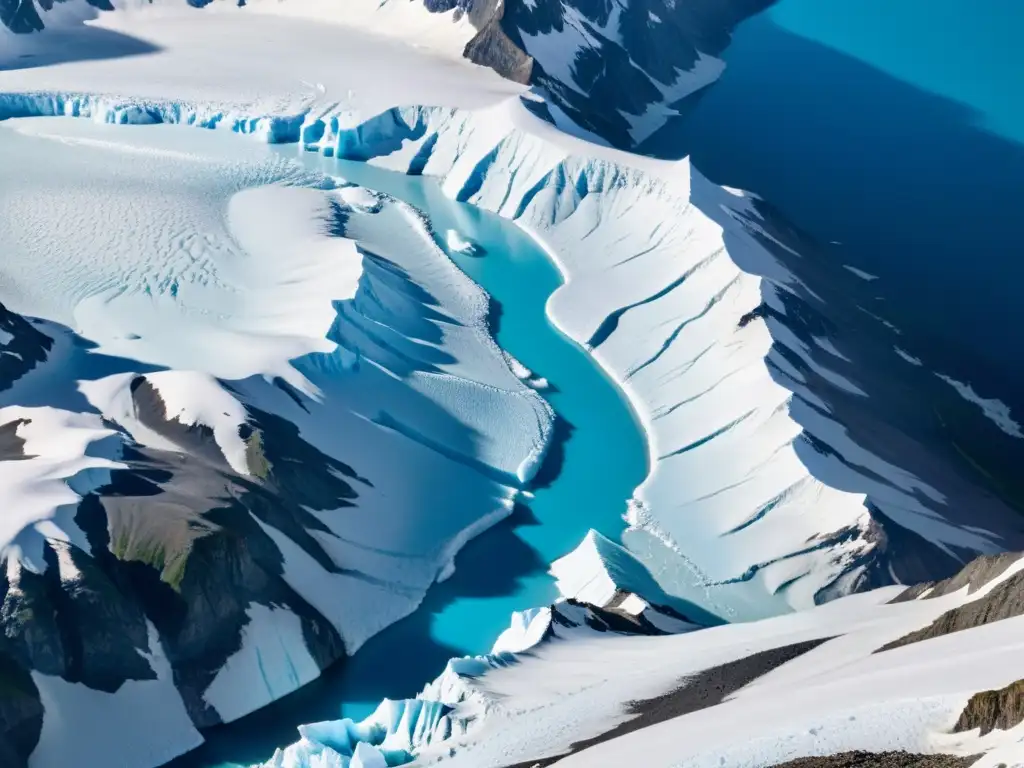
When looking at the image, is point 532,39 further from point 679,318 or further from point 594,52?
point 679,318

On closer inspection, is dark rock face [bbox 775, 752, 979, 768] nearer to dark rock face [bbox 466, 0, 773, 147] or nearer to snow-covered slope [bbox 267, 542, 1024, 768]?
snow-covered slope [bbox 267, 542, 1024, 768]

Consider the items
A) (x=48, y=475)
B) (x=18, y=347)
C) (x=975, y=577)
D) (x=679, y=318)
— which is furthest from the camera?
(x=679, y=318)

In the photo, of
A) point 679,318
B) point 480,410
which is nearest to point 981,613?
point 480,410

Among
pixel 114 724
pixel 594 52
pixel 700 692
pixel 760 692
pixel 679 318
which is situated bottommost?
pixel 114 724

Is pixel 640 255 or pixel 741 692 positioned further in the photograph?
pixel 640 255

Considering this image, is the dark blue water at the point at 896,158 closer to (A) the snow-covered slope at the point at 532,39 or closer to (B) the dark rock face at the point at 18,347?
(A) the snow-covered slope at the point at 532,39

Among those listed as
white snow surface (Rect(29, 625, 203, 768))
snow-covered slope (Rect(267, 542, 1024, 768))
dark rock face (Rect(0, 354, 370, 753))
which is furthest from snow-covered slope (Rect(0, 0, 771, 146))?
white snow surface (Rect(29, 625, 203, 768))

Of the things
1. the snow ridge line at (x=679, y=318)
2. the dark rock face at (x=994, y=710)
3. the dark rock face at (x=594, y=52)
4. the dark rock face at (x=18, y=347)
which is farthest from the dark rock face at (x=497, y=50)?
the dark rock face at (x=994, y=710)
